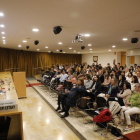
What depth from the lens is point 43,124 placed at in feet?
13.5

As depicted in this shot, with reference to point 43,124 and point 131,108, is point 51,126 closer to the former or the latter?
point 43,124

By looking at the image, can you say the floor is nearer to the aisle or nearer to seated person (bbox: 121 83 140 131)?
the aisle

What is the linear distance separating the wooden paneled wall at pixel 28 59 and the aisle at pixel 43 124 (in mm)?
8398

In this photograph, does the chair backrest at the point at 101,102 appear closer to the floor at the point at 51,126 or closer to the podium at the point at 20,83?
the floor at the point at 51,126

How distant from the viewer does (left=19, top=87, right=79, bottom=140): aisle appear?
3.48m

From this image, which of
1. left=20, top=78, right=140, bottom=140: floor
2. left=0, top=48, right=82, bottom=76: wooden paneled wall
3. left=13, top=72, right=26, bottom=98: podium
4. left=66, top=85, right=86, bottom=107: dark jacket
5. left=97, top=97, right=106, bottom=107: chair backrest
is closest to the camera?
left=20, top=78, right=140, bottom=140: floor

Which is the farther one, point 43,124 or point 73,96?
point 73,96

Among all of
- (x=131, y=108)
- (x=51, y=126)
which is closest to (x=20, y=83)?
(x=51, y=126)

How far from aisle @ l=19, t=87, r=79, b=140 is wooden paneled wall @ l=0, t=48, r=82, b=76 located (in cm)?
840

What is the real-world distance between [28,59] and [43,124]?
12.2 meters

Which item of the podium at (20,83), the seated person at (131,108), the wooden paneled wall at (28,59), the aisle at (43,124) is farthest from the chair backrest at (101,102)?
the wooden paneled wall at (28,59)

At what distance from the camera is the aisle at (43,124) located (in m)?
3.48

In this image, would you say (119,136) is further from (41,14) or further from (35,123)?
(41,14)

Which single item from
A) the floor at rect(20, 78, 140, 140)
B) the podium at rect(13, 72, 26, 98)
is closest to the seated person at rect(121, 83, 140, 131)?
the floor at rect(20, 78, 140, 140)
